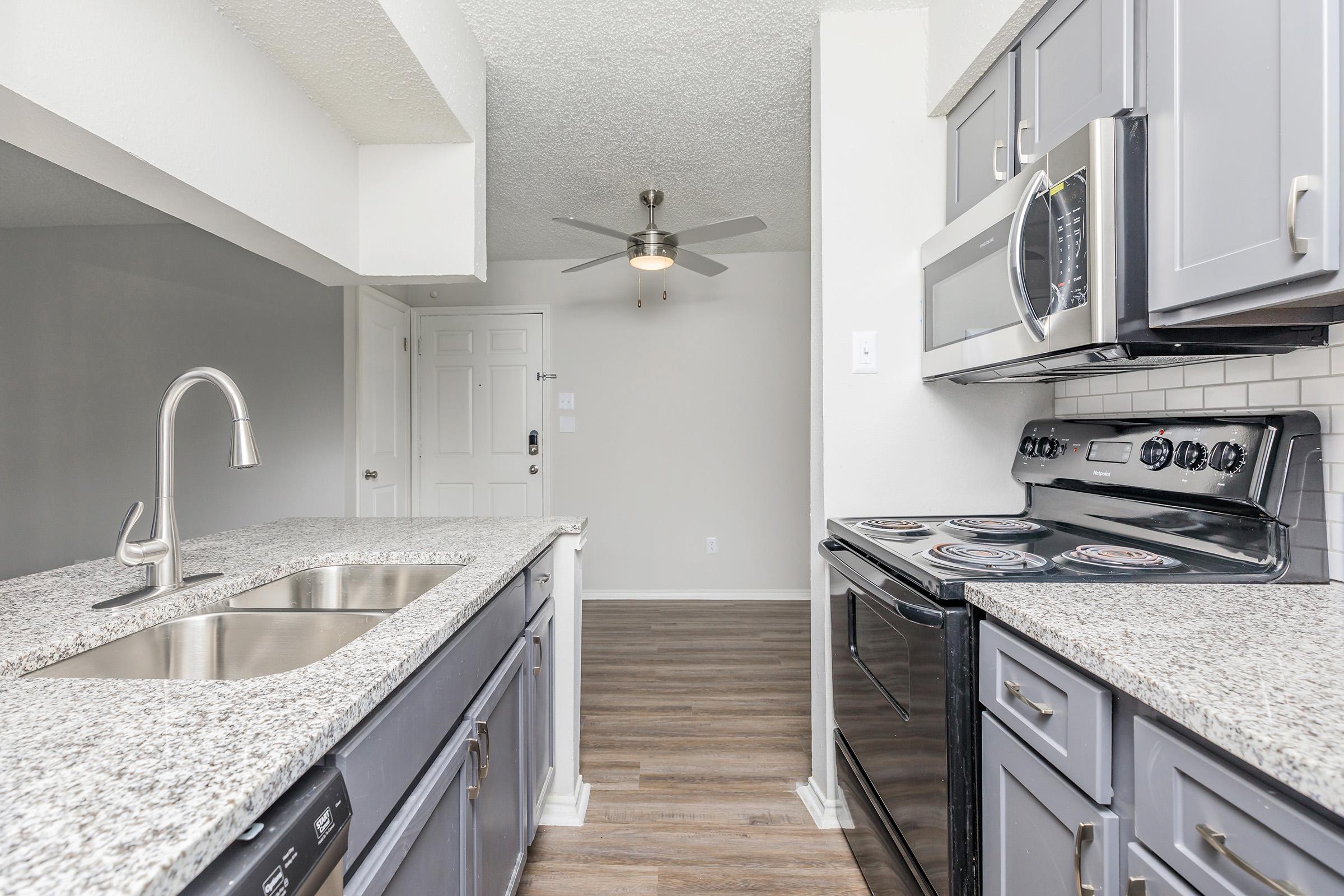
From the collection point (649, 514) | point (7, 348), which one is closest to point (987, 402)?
point (649, 514)

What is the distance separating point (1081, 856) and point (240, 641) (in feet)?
4.49

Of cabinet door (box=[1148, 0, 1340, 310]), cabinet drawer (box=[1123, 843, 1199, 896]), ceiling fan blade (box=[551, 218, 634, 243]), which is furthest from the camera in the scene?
ceiling fan blade (box=[551, 218, 634, 243])

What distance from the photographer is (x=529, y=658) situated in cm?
161

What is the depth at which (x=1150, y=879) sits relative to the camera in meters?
0.75

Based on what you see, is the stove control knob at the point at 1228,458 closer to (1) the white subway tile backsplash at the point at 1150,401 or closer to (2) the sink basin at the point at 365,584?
(1) the white subway tile backsplash at the point at 1150,401

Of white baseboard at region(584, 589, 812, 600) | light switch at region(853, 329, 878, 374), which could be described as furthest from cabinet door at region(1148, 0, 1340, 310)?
white baseboard at region(584, 589, 812, 600)

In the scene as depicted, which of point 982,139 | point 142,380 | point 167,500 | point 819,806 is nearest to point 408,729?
point 167,500

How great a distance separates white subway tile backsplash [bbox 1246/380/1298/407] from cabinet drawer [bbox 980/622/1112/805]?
728 millimetres

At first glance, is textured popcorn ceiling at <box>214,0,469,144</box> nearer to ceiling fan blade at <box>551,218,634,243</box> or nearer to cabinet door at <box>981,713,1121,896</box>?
ceiling fan blade at <box>551,218,634,243</box>

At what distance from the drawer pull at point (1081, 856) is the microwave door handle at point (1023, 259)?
2.85 ft

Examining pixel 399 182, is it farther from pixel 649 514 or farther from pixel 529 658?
pixel 649 514

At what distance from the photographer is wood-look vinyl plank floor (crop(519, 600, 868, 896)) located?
65.5 inches

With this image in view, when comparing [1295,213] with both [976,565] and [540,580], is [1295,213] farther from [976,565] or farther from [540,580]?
[540,580]

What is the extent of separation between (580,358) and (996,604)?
376 cm
